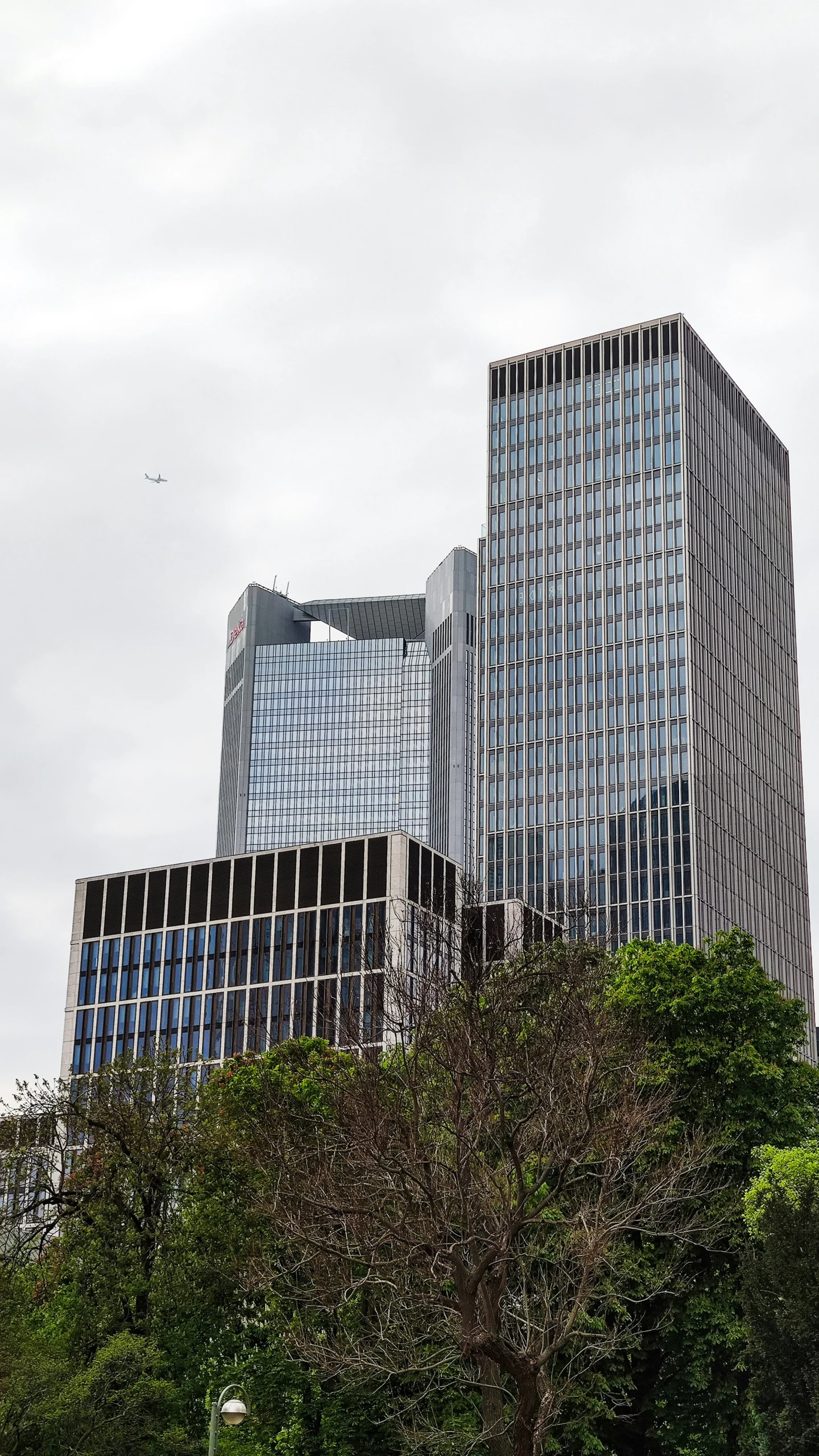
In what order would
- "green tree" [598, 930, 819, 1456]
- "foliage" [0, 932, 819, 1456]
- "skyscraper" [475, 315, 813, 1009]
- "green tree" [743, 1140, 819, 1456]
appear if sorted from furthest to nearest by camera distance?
"skyscraper" [475, 315, 813, 1009]
"green tree" [598, 930, 819, 1456]
"green tree" [743, 1140, 819, 1456]
"foliage" [0, 932, 819, 1456]

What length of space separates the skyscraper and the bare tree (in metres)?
106

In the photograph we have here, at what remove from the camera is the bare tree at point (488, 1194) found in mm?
34812

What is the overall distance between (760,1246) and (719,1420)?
20.0 ft

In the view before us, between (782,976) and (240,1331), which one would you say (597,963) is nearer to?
(240,1331)

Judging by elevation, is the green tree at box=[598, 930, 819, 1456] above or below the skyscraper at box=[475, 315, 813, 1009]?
below

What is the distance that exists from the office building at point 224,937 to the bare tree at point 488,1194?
70795 mm

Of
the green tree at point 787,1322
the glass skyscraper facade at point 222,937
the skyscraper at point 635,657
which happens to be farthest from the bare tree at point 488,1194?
the skyscraper at point 635,657

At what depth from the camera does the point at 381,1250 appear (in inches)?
1718

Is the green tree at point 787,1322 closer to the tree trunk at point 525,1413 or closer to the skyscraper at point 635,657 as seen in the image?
the tree trunk at point 525,1413

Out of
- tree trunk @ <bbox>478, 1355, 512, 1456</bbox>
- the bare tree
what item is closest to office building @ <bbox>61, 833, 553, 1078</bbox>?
the bare tree

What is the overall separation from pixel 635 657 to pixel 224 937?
53.3m

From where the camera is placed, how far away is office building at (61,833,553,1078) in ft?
409

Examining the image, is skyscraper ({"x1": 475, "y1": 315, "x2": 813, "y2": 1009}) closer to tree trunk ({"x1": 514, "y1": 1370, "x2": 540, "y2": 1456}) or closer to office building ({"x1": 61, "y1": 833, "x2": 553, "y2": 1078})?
office building ({"x1": 61, "y1": 833, "x2": 553, "y2": 1078})

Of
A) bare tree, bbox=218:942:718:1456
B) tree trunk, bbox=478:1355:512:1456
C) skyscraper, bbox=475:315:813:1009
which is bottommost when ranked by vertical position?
tree trunk, bbox=478:1355:512:1456
